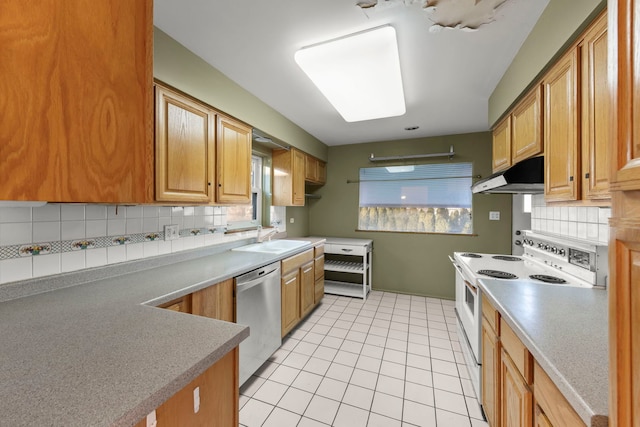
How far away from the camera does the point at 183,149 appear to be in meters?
1.65

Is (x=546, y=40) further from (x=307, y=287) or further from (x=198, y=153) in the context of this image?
(x=307, y=287)

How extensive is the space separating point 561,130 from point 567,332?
101 cm

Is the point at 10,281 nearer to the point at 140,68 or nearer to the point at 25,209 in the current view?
the point at 25,209

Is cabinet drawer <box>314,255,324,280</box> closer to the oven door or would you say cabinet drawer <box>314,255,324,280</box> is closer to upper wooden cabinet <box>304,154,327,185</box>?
upper wooden cabinet <box>304,154,327,185</box>

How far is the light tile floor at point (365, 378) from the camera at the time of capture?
156 cm

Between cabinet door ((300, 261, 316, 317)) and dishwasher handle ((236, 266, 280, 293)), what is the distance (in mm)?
649

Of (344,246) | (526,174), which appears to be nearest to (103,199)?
(526,174)

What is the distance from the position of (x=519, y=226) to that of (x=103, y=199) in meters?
3.99

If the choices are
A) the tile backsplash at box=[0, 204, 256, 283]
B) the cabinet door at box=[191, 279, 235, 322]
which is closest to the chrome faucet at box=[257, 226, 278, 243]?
the tile backsplash at box=[0, 204, 256, 283]

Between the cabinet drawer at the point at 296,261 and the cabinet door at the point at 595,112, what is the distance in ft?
6.65

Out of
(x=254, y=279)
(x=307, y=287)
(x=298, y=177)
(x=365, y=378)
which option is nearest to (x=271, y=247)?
(x=307, y=287)

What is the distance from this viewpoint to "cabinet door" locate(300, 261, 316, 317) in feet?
8.93

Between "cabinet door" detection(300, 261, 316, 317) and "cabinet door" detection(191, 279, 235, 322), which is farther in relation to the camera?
"cabinet door" detection(300, 261, 316, 317)

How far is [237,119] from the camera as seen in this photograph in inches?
83.7
